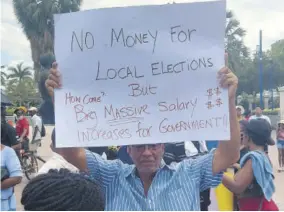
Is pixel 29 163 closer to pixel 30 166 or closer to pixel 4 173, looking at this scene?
pixel 30 166

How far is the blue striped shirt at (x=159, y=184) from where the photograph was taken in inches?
91.7

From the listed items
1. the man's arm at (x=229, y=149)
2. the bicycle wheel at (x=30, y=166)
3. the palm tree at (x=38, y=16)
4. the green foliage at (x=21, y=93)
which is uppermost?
the palm tree at (x=38, y=16)

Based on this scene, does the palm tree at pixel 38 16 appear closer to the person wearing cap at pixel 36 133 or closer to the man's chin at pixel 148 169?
the person wearing cap at pixel 36 133

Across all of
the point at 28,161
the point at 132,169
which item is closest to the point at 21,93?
the point at 28,161

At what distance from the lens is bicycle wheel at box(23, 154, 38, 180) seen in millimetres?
9023

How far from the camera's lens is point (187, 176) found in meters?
2.39

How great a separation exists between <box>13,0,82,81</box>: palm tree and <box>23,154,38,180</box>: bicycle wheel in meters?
19.4

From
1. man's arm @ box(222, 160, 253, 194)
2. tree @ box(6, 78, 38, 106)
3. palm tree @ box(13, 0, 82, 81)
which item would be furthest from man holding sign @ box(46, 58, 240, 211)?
tree @ box(6, 78, 38, 106)

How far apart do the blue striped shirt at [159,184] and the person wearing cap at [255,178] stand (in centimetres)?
97

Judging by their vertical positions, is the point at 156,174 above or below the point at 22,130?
below

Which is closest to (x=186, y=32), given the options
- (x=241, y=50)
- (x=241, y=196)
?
(x=241, y=196)

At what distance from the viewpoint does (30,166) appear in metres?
9.25

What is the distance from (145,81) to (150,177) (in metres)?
0.49

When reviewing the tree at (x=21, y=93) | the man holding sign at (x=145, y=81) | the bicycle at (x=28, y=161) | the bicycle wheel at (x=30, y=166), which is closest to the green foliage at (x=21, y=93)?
the tree at (x=21, y=93)
